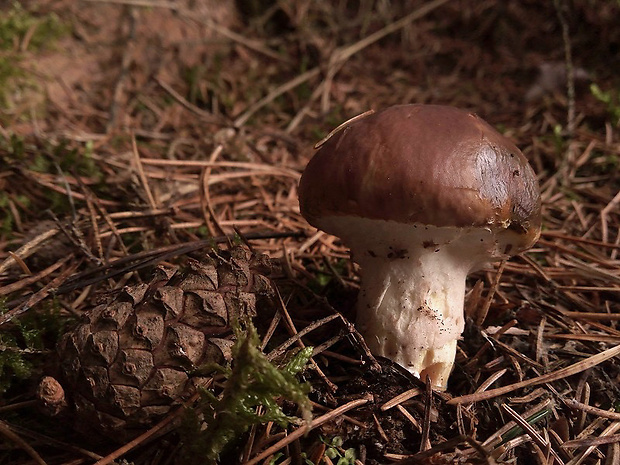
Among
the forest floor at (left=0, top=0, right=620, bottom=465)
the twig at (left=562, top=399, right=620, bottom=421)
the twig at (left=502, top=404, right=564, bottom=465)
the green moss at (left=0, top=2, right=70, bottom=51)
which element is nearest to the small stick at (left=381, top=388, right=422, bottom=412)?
the forest floor at (left=0, top=0, right=620, bottom=465)

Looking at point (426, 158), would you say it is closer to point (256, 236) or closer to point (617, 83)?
point (256, 236)

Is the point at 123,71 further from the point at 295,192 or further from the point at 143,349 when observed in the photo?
the point at 143,349

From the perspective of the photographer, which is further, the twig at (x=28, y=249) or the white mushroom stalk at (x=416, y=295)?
the twig at (x=28, y=249)

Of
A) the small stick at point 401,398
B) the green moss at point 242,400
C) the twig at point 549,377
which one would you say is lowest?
the twig at point 549,377

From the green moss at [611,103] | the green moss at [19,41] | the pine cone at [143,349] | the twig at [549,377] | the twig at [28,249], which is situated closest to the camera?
the pine cone at [143,349]

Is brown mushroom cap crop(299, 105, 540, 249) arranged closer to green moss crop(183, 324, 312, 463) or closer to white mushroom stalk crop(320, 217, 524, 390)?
white mushroom stalk crop(320, 217, 524, 390)

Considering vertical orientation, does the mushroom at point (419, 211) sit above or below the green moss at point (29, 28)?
below

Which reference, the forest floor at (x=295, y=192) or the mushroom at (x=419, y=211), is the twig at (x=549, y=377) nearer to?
the forest floor at (x=295, y=192)

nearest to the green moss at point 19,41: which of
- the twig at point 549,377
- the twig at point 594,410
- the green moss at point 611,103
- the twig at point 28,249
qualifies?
the twig at point 28,249
